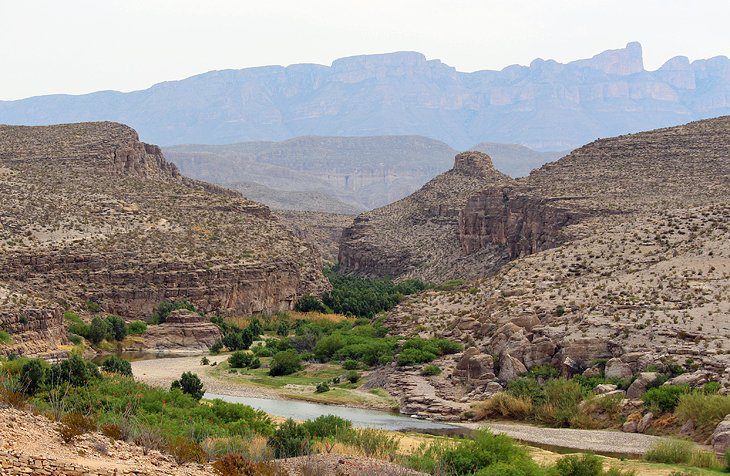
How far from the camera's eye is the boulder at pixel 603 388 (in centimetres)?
3978

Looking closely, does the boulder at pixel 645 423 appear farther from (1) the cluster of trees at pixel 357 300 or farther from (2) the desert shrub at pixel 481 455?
(1) the cluster of trees at pixel 357 300

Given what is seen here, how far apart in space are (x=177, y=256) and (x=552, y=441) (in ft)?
149

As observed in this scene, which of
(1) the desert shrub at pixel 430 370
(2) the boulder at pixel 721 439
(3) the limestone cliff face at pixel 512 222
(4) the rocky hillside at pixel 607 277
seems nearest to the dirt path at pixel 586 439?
(2) the boulder at pixel 721 439

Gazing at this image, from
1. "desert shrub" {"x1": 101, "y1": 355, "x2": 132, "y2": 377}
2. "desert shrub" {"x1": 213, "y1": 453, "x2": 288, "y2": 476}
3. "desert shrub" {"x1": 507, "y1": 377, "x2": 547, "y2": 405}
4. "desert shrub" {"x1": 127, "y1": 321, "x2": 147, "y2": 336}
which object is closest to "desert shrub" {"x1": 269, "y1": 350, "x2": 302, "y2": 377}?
"desert shrub" {"x1": 101, "y1": 355, "x2": 132, "y2": 377}

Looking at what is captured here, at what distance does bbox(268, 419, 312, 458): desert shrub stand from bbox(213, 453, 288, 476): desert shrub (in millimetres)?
2788

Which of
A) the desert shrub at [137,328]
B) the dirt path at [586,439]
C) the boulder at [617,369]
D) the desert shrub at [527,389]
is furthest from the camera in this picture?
the desert shrub at [137,328]

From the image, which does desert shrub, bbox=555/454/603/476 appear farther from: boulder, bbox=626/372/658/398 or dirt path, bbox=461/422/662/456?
boulder, bbox=626/372/658/398

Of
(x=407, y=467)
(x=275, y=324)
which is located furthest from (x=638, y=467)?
(x=275, y=324)

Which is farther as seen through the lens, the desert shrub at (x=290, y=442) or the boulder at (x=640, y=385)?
the boulder at (x=640, y=385)

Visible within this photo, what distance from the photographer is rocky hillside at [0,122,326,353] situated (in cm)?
7250

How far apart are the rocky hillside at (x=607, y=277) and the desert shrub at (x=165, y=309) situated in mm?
13863

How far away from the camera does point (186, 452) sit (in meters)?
23.9

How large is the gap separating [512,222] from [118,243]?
28328mm

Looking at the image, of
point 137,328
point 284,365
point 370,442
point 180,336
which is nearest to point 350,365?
point 284,365
